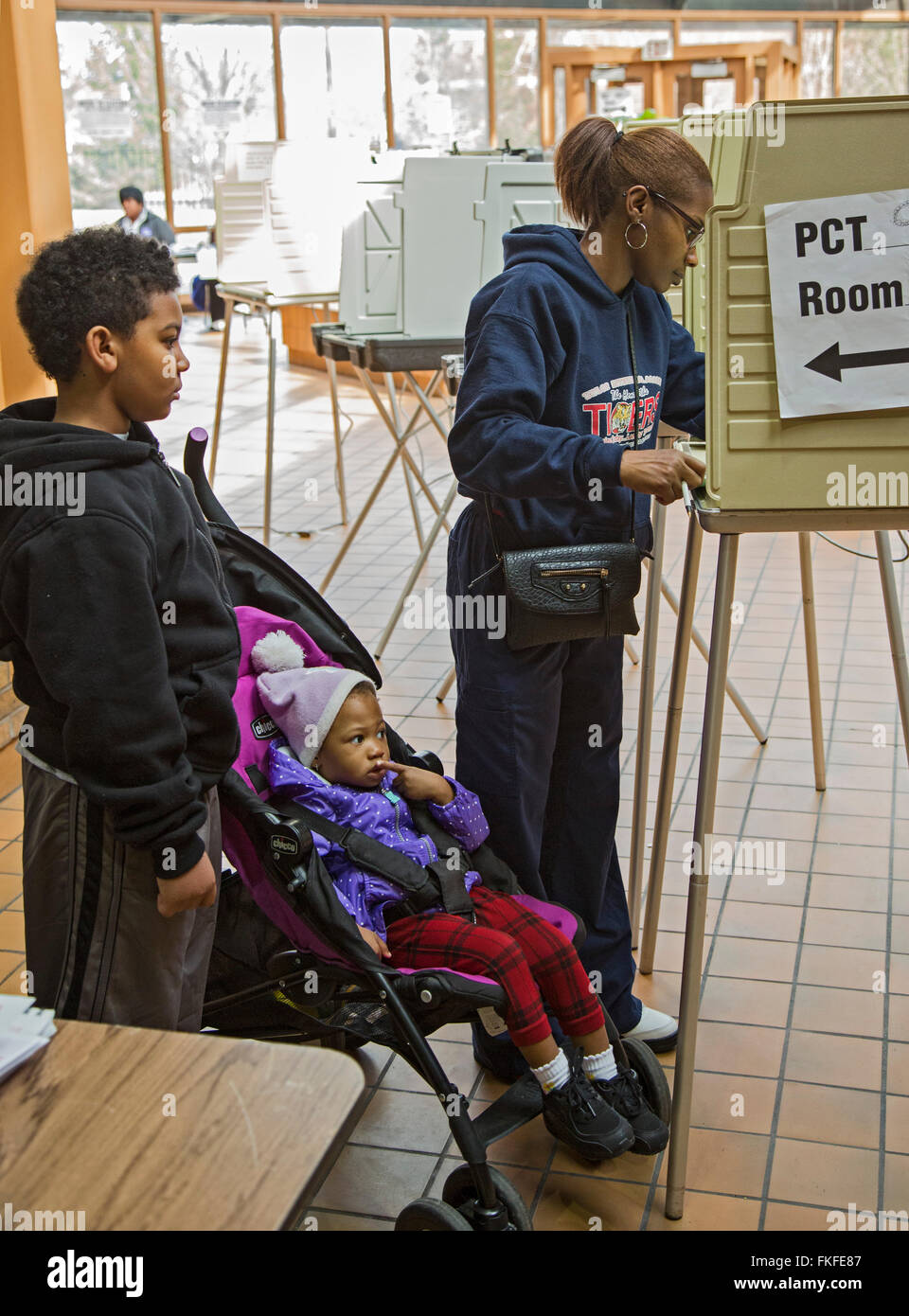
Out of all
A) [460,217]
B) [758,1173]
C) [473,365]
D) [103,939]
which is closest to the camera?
[103,939]

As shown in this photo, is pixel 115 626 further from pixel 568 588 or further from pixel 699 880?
pixel 699 880

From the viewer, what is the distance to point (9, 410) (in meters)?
1.74

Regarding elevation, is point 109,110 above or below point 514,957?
above

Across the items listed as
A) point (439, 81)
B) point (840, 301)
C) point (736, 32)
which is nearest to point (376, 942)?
point (840, 301)

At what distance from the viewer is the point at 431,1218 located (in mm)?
1875

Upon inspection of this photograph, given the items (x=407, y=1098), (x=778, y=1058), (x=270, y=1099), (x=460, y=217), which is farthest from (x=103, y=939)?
(x=460, y=217)

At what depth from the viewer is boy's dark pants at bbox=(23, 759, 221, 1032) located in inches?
67.0

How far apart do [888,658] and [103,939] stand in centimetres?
356

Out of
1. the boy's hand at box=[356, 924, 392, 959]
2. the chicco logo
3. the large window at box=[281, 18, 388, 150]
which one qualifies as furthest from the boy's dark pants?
the large window at box=[281, 18, 388, 150]

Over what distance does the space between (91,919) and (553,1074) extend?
79 cm

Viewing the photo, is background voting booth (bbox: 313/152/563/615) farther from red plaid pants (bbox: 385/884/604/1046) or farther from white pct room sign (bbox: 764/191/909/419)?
white pct room sign (bbox: 764/191/909/419)

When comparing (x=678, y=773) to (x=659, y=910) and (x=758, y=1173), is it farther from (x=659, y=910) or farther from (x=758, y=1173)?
(x=758, y=1173)

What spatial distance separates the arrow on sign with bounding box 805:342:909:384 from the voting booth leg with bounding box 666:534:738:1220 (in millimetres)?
263

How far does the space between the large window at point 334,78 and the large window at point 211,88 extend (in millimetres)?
234
